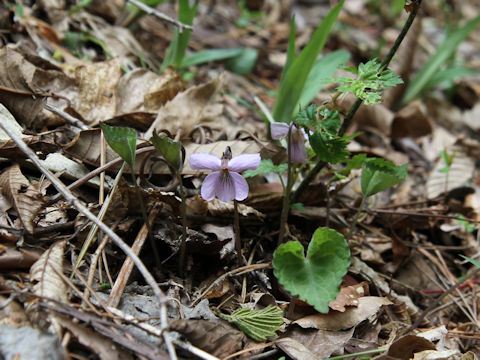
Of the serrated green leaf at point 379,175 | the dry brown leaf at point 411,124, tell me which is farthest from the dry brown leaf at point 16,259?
the dry brown leaf at point 411,124

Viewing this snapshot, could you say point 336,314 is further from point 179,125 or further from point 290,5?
point 290,5

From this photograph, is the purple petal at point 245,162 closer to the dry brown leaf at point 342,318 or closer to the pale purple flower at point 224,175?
the pale purple flower at point 224,175

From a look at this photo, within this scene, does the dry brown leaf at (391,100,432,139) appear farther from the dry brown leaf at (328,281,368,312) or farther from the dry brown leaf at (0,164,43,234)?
the dry brown leaf at (0,164,43,234)

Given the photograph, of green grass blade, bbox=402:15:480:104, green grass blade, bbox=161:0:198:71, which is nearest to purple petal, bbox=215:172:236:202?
green grass blade, bbox=161:0:198:71

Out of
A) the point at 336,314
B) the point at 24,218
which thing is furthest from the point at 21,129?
the point at 336,314

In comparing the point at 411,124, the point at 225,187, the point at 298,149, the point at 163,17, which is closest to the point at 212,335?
the point at 225,187
